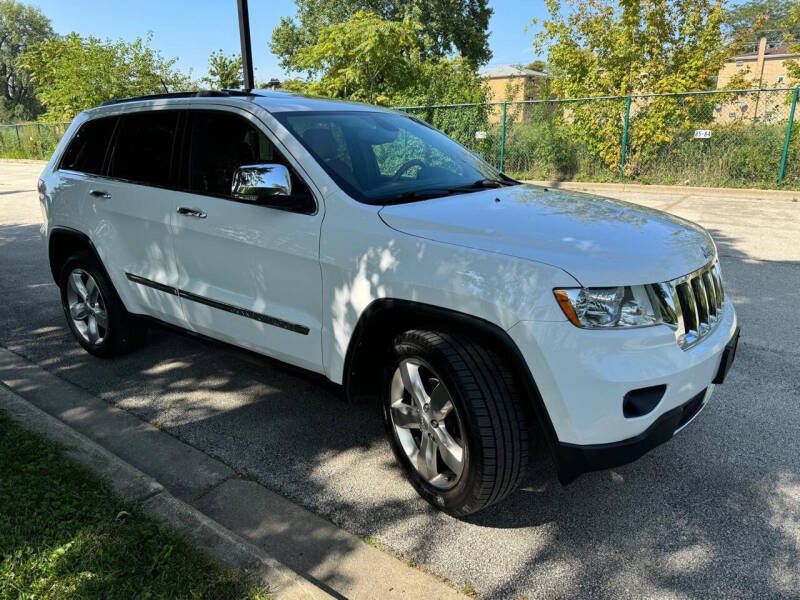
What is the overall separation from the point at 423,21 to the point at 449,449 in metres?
42.0

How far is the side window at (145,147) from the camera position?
3.93 metres

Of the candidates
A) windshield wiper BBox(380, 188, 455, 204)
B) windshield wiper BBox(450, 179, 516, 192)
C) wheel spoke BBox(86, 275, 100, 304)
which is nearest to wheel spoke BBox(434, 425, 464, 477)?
windshield wiper BBox(380, 188, 455, 204)

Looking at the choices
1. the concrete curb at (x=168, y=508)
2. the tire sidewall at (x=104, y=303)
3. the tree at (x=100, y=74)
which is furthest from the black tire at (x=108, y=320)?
the tree at (x=100, y=74)

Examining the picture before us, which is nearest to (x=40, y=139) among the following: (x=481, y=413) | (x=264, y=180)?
(x=264, y=180)

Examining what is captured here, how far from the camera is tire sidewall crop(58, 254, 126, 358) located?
4.44 meters

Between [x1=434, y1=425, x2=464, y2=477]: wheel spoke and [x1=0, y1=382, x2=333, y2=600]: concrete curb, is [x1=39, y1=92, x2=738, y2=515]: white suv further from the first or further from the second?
[x1=0, y1=382, x2=333, y2=600]: concrete curb

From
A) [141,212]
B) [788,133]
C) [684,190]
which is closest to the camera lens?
[141,212]

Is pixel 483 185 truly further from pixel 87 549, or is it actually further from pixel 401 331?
pixel 87 549

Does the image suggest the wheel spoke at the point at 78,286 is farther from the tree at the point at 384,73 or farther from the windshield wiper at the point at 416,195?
the tree at the point at 384,73

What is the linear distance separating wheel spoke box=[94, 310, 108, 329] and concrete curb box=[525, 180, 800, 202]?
32.0 feet

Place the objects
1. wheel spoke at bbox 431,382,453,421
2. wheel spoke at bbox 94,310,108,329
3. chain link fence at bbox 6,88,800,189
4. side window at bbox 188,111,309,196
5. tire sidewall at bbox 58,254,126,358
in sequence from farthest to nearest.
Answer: chain link fence at bbox 6,88,800,189 < wheel spoke at bbox 94,310,108,329 < tire sidewall at bbox 58,254,126,358 < side window at bbox 188,111,309,196 < wheel spoke at bbox 431,382,453,421

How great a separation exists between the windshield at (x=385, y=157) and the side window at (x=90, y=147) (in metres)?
1.78

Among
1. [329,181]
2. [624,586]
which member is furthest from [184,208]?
[624,586]

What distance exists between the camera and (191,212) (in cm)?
Answer: 364
